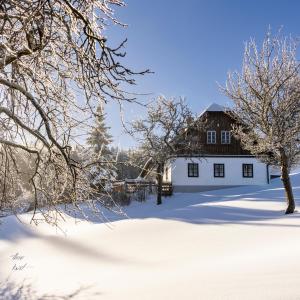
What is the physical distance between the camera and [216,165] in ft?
119

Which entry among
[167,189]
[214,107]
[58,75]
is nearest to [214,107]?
[214,107]

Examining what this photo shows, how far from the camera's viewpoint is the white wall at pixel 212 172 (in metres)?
35.5

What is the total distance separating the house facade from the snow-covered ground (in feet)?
48.5

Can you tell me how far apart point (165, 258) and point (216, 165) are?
83.5 ft

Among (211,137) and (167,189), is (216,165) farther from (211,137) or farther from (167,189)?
(167,189)

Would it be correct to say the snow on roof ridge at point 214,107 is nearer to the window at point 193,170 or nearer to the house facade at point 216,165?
the house facade at point 216,165

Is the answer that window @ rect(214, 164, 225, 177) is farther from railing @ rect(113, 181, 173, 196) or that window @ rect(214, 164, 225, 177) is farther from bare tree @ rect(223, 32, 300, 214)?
bare tree @ rect(223, 32, 300, 214)

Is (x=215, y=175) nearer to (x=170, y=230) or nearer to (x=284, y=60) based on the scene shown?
(x=284, y=60)

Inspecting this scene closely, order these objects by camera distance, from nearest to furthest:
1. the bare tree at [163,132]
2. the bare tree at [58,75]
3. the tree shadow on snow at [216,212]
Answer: the bare tree at [58,75] < the tree shadow on snow at [216,212] < the bare tree at [163,132]

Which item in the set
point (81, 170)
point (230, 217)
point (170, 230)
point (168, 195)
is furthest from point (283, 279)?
point (168, 195)

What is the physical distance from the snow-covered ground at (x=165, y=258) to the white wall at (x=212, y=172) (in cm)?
1471

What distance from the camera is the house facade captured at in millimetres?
35656

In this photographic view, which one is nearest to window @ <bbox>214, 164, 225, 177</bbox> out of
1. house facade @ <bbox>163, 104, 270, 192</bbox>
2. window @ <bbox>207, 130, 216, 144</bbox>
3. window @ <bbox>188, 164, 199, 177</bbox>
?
house facade @ <bbox>163, 104, 270, 192</bbox>

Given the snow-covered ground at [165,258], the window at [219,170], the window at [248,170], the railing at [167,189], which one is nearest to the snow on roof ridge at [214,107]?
the window at [219,170]
